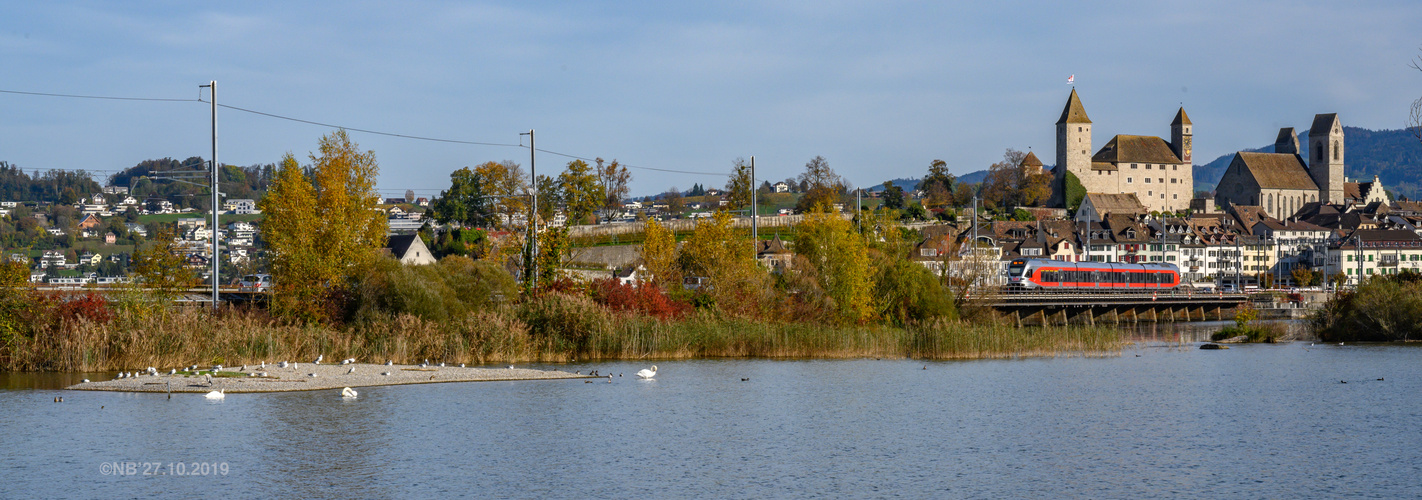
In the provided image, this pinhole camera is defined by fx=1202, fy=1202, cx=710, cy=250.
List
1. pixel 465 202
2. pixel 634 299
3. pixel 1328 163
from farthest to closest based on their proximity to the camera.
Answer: pixel 1328 163 → pixel 465 202 → pixel 634 299

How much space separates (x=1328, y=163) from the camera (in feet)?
557

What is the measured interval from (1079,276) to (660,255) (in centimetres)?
4021

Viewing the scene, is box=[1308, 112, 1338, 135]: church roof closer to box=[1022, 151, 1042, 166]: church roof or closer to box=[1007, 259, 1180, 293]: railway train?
box=[1022, 151, 1042, 166]: church roof

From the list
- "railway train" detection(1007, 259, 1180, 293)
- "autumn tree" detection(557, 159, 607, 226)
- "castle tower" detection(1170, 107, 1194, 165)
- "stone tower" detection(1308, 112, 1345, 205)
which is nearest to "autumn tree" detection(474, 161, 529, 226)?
"autumn tree" detection(557, 159, 607, 226)

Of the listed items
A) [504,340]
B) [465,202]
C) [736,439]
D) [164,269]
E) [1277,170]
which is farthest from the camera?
[1277,170]

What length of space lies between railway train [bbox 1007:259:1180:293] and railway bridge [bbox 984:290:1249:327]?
1.63m

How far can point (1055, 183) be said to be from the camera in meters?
150

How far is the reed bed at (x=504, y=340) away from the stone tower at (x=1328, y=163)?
472 ft

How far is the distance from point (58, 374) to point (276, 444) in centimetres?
1335

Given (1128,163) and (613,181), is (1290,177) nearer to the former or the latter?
(1128,163)

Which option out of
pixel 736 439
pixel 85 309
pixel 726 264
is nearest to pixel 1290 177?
pixel 726 264

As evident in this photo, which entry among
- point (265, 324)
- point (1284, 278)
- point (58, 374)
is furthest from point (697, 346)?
point (1284, 278)

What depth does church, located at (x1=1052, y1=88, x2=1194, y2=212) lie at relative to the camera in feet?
495

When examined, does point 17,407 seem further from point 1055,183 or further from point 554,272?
point 1055,183
